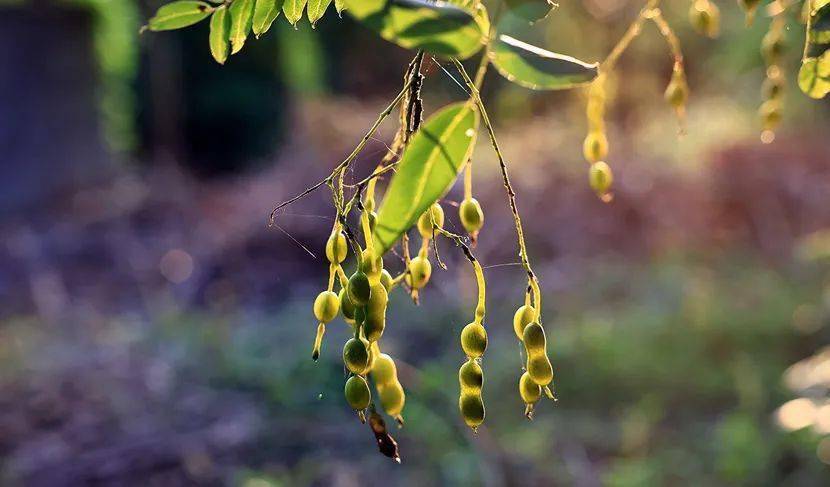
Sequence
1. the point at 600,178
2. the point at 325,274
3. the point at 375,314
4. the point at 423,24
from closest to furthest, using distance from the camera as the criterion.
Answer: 1. the point at 423,24
2. the point at 375,314
3. the point at 600,178
4. the point at 325,274

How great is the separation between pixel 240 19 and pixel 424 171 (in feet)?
1.02

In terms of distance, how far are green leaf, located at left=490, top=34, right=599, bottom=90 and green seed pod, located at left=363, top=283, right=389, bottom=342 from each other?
0.15 m

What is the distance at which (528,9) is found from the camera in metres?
0.52

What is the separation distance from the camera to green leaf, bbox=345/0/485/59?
1.41 feet

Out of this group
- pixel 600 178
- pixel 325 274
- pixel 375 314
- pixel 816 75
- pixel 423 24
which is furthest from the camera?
pixel 325 274

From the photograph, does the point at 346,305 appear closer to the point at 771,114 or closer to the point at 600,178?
the point at 600,178

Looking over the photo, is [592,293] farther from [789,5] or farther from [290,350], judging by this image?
[789,5]

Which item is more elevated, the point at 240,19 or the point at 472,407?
the point at 240,19

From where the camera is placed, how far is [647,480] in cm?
237

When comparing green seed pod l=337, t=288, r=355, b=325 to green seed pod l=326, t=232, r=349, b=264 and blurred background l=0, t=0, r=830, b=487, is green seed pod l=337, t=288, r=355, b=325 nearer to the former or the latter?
green seed pod l=326, t=232, r=349, b=264

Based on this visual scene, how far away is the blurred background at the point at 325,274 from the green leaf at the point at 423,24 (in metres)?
0.44

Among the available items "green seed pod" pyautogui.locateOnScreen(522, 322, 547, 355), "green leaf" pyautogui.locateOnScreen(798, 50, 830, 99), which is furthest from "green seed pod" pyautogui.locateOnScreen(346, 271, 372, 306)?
"green leaf" pyautogui.locateOnScreen(798, 50, 830, 99)

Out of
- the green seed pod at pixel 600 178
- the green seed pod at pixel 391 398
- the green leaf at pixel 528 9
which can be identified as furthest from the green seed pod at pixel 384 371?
the green seed pod at pixel 600 178

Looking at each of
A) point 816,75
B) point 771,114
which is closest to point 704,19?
point 771,114
